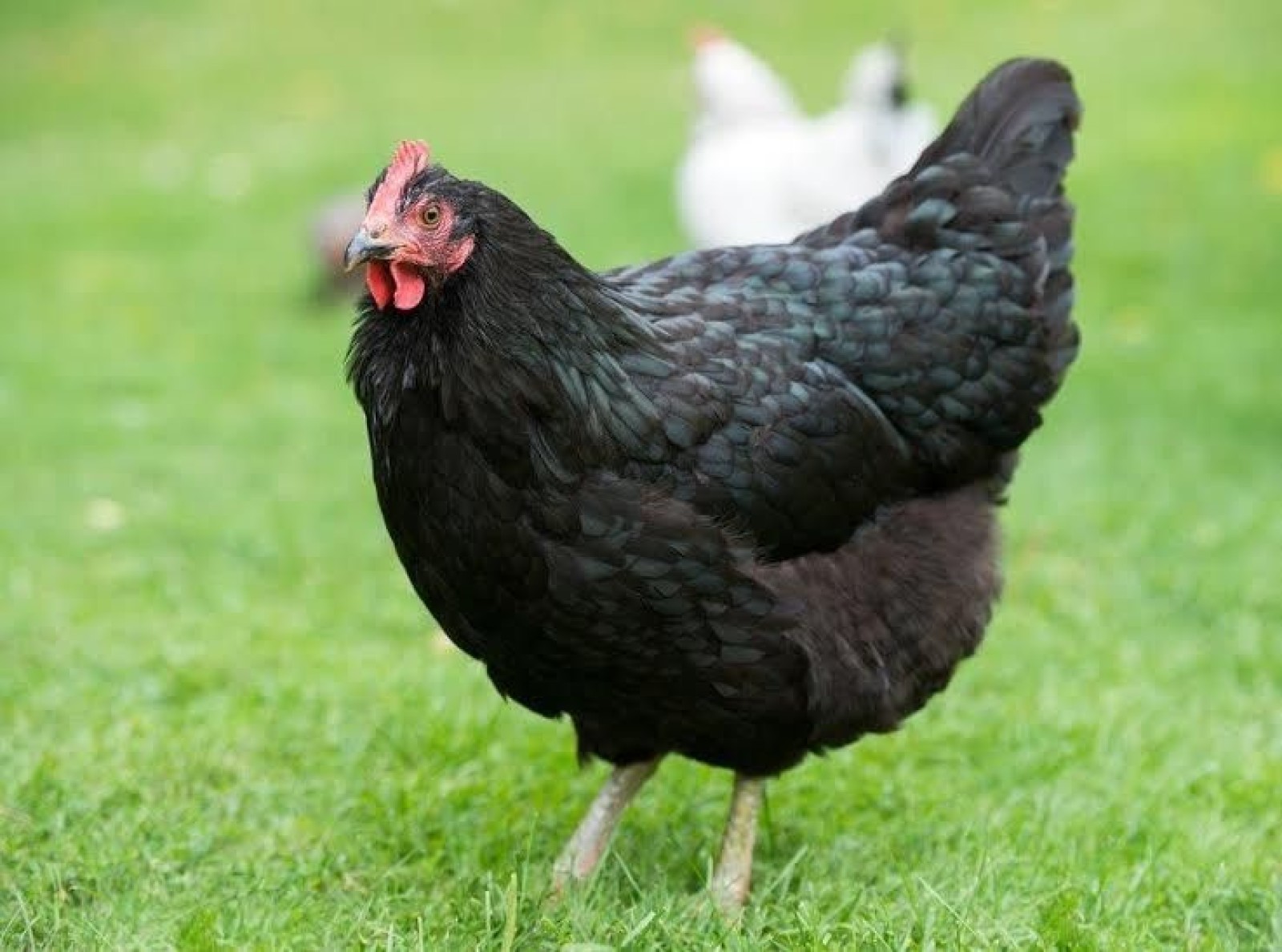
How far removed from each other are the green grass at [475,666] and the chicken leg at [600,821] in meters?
0.09

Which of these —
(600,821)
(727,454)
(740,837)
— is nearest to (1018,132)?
(727,454)

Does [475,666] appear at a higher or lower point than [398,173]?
lower

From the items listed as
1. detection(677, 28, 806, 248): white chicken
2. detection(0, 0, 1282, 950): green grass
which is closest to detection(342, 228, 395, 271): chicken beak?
detection(0, 0, 1282, 950): green grass

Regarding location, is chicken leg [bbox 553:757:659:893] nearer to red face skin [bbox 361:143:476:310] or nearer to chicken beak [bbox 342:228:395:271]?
red face skin [bbox 361:143:476:310]

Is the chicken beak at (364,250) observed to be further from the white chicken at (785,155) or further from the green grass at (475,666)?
the white chicken at (785,155)

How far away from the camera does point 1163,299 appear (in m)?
10.8

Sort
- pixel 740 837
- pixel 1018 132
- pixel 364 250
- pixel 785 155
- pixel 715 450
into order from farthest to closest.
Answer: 1. pixel 785 155
2. pixel 1018 132
3. pixel 740 837
4. pixel 715 450
5. pixel 364 250

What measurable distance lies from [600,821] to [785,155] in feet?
17.7

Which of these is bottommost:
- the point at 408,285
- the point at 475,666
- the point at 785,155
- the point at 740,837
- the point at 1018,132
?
the point at 740,837

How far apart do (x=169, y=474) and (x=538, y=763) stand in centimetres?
394

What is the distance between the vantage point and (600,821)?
3.95 m

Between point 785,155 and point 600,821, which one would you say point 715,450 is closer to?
point 600,821

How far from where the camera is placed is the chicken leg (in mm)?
3885

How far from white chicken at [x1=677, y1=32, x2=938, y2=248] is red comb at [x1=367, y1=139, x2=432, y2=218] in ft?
16.2
